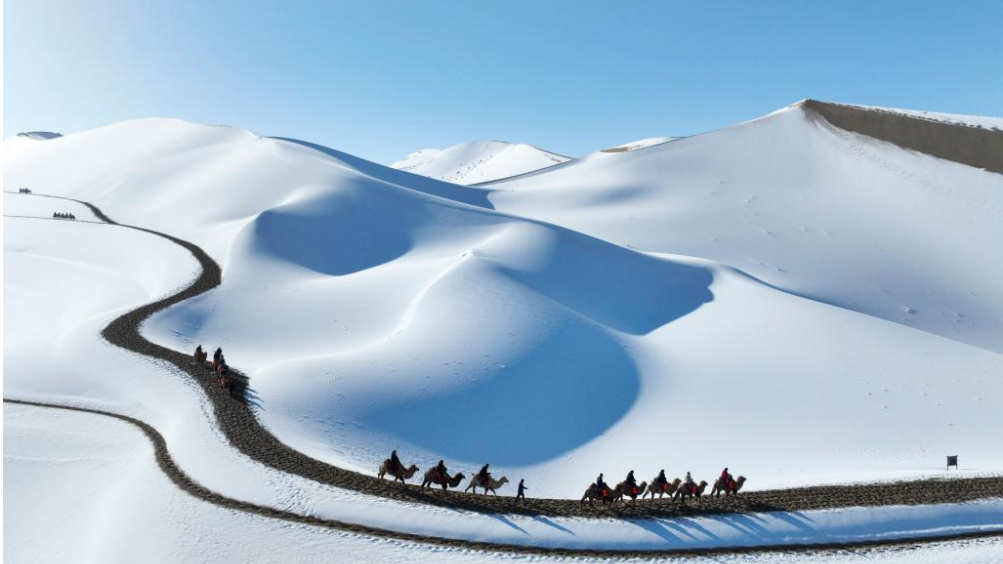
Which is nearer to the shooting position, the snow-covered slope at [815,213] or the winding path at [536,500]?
the winding path at [536,500]

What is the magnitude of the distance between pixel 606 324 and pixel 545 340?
497 cm

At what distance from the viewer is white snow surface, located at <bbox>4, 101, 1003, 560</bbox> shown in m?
→ 20.5

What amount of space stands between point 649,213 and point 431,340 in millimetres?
40056

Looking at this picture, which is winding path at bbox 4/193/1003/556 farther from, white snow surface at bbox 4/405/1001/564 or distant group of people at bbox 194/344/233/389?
distant group of people at bbox 194/344/233/389

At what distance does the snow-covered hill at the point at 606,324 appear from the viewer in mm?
22234

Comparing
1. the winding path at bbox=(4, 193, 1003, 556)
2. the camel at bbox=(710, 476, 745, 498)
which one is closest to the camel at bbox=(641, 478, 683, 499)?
the winding path at bbox=(4, 193, 1003, 556)

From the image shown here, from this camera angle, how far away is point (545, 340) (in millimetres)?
27906

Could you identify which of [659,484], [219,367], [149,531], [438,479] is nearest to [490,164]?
[219,367]

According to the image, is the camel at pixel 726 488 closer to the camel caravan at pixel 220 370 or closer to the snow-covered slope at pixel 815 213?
the camel caravan at pixel 220 370

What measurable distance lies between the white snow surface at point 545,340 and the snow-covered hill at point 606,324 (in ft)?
0.47

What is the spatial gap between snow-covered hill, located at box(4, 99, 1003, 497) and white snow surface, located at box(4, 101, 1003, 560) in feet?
0.47

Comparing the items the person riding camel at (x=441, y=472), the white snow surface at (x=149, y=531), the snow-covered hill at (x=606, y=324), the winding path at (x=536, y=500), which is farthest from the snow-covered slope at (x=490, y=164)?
the person riding camel at (x=441, y=472)

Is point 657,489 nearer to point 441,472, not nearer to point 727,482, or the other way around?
point 727,482

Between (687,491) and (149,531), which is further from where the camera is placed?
(687,491)
